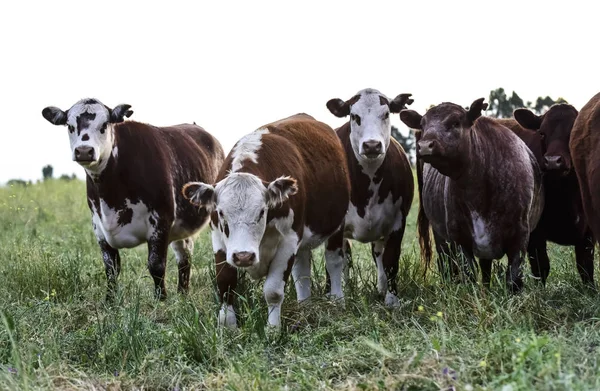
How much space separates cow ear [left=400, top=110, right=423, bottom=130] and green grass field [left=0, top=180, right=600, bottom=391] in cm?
144

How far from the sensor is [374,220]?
8203 millimetres

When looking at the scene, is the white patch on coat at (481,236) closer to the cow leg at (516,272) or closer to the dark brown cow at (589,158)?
the cow leg at (516,272)

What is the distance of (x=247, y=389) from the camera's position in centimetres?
458

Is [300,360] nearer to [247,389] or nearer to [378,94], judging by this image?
[247,389]

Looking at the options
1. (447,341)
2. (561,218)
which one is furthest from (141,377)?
(561,218)

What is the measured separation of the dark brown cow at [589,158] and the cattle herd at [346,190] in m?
0.01

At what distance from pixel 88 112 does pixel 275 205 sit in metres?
2.72

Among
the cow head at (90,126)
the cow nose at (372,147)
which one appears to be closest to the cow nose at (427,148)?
the cow nose at (372,147)

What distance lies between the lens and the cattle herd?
640cm

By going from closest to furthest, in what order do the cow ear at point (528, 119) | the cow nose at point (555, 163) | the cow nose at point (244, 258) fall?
the cow nose at point (244, 258), the cow nose at point (555, 163), the cow ear at point (528, 119)

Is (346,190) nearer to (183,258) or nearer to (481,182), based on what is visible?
(481,182)

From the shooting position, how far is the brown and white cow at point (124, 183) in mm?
7918

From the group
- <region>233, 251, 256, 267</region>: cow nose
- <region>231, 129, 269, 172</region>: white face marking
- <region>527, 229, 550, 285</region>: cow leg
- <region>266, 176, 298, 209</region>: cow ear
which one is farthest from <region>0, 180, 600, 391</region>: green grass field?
<region>231, 129, 269, 172</region>: white face marking

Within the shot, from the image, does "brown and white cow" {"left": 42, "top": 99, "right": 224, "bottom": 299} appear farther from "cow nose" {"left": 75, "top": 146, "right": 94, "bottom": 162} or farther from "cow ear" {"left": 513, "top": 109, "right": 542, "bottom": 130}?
"cow ear" {"left": 513, "top": 109, "right": 542, "bottom": 130}
